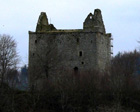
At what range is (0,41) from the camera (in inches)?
3214

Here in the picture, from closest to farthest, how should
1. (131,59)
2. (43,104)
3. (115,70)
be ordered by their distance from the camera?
(43,104), (115,70), (131,59)

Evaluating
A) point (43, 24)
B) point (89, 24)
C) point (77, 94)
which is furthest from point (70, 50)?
point (77, 94)

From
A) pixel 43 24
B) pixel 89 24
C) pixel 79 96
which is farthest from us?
pixel 43 24

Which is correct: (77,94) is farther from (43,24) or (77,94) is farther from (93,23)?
(43,24)

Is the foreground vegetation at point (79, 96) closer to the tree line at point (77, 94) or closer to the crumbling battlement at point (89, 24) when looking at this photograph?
the tree line at point (77, 94)

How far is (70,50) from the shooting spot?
276ft

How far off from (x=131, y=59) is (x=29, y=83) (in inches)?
1280

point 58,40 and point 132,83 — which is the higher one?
point 58,40

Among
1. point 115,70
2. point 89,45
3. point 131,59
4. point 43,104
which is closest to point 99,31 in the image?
point 89,45

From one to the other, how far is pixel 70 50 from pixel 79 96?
13.6 meters

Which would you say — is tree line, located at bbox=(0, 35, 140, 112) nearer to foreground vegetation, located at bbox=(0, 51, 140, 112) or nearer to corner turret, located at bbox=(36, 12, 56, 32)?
foreground vegetation, located at bbox=(0, 51, 140, 112)

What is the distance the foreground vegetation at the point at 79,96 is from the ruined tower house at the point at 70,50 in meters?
6.44

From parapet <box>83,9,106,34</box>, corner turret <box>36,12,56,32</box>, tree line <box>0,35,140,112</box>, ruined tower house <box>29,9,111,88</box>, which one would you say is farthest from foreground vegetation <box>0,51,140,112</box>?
corner turret <box>36,12,56,32</box>

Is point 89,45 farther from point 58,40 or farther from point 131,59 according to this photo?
point 131,59
